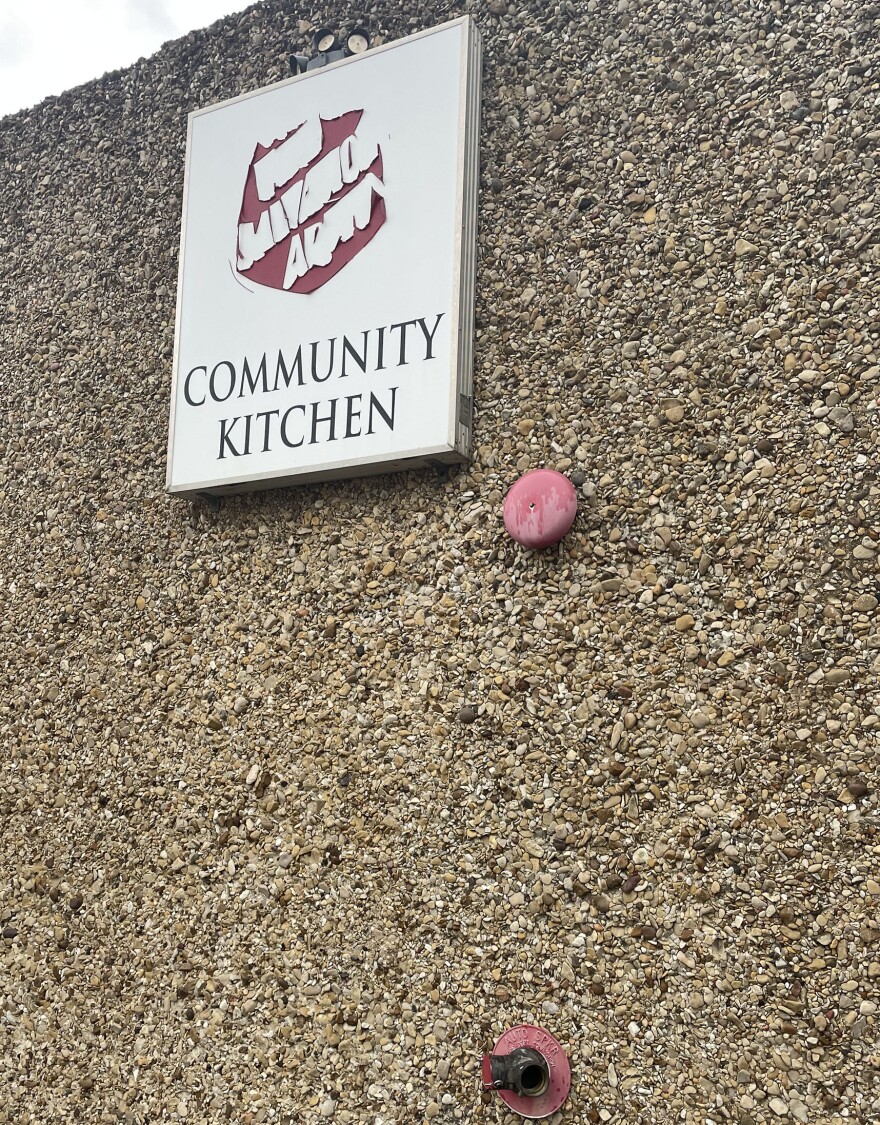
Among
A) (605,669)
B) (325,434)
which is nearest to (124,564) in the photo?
(325,434)

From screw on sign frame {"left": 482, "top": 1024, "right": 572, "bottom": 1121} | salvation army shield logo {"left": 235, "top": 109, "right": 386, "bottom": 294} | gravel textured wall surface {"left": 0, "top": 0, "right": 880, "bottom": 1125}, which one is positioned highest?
salvation army shield logo {"left": 235, "top": 109, "right": 386, "bottom": 294}

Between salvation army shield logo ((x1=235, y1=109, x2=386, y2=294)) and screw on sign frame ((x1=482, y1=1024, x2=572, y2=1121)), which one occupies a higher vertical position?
salvation army shield logo ((x1=235, y1=109, x2=386, y2=294))

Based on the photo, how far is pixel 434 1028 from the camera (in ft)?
6.09

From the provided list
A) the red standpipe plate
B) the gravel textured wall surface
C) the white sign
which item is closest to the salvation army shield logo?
the white sign

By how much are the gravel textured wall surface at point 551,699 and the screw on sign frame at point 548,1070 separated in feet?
0.10

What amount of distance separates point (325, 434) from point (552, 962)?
1.23 meters

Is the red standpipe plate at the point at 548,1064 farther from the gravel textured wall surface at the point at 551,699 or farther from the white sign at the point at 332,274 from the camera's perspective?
the white sign at the point at 332,274

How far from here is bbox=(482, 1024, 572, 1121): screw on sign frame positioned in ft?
5.66

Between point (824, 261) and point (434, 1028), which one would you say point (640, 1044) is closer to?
point (434, 1028)

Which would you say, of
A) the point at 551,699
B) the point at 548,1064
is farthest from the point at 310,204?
the point at 548,1064

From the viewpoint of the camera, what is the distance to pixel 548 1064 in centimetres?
173

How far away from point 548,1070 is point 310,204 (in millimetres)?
1986

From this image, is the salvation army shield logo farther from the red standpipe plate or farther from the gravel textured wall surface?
the red standpipe plate

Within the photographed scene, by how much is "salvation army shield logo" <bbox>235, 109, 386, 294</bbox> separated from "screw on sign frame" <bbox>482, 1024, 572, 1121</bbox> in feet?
5.57
